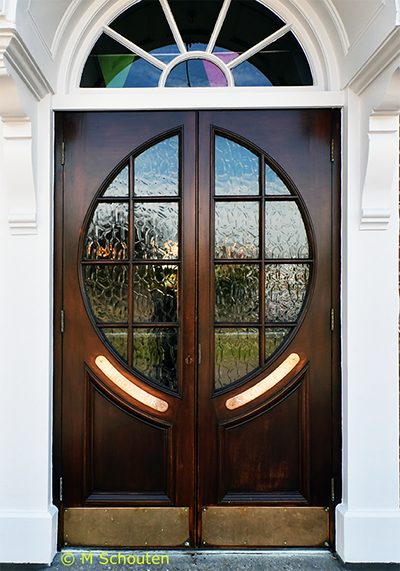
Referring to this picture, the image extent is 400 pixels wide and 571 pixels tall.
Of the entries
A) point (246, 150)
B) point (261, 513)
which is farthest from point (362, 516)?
point (246, 150)

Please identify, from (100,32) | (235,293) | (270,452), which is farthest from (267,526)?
(100,32)

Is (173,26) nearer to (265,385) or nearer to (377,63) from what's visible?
(377,63)

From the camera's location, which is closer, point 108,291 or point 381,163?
point 381,163

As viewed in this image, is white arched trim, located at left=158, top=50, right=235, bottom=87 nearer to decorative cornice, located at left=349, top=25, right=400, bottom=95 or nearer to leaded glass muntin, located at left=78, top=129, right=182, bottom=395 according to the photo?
leaded glass muntin, located at left=78, top=129, right=182, bottom=395

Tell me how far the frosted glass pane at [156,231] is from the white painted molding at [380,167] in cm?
107

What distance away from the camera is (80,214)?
7.70ft

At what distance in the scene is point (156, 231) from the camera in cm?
237

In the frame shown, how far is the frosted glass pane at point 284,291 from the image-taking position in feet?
7.78

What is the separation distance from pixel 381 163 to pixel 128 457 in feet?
7.12

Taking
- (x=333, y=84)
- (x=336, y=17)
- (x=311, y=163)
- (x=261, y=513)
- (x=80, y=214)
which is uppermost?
(x=336, y=17)

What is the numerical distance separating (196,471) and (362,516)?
0.94 metres

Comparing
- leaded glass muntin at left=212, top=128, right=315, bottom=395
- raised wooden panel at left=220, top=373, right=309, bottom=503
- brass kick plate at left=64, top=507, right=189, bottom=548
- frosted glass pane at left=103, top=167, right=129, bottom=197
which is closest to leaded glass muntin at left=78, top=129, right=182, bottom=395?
frosted glass pane at left=103, top=167, right=129, bottom=197

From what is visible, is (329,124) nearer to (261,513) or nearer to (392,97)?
(392,97)

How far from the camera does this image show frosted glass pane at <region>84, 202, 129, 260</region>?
2365 millimetres
